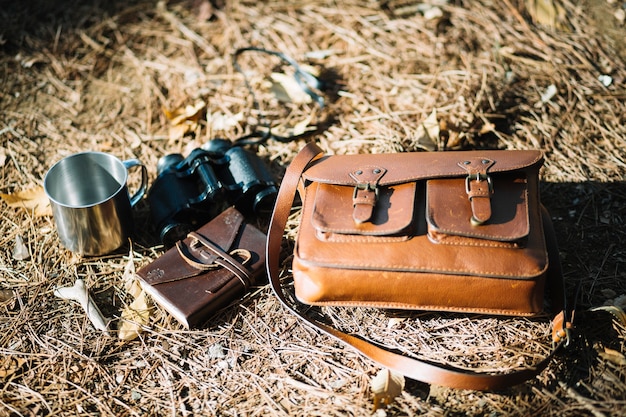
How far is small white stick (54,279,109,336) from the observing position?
2578 mm

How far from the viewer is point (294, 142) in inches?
136

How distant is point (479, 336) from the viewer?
8.07 ft

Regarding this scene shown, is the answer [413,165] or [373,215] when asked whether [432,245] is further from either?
[413,165]

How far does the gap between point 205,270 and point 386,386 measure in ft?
3.21

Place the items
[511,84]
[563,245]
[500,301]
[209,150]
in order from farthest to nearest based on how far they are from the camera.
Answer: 1. [511,84]
2. [209,150]
3. [563,245]
4. [500,301]

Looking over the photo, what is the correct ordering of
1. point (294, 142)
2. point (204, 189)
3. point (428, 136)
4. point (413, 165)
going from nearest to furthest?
point (413, 165)
point (204, 189)
point (428, 136)
point (294, 142)

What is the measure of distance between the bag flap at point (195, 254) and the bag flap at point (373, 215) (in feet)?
1.74

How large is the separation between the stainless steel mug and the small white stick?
8.0 inches

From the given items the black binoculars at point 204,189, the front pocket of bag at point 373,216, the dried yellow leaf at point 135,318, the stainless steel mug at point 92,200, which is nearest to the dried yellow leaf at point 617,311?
the front pocket of bag at point 373,216

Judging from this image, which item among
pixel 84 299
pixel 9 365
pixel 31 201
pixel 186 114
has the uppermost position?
pixel 186 114

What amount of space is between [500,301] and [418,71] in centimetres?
192

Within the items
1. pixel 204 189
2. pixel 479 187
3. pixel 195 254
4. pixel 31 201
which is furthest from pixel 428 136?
pixel 31 201

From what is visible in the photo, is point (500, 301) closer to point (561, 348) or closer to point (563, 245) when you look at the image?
point (561, 348)

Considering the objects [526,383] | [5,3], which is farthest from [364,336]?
[5,3]
